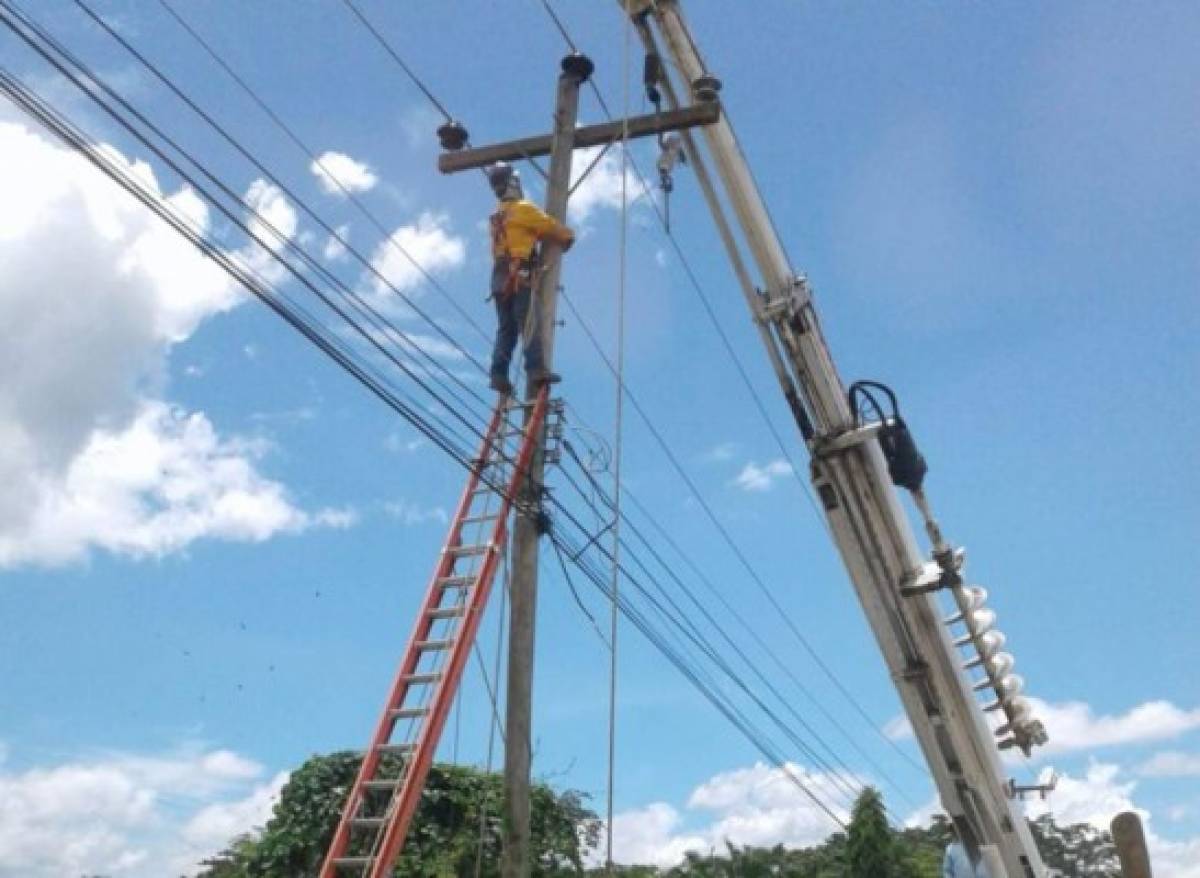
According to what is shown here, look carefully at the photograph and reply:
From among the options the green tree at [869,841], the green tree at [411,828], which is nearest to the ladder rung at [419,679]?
the green tree at [411,828]

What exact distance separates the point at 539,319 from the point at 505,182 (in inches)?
45.7

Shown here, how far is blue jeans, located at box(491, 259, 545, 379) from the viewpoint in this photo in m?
8.05

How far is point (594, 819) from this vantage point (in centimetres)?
1521

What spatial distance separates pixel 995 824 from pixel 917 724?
2.79ft

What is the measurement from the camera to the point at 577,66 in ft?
29.1

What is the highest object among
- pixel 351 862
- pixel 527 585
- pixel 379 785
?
pixel 527 585

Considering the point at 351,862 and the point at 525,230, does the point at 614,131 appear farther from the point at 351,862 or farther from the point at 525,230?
the point at 351,862

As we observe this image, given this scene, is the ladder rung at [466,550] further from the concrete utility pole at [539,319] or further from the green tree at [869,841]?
the green tree at [869,841]

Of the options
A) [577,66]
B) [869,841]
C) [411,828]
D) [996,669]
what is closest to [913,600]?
[996,669]

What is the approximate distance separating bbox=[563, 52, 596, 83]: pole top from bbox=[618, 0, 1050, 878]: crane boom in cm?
89

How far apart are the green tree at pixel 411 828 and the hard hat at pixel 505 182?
7.36m

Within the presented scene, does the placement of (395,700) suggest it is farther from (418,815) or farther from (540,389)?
(418,815)

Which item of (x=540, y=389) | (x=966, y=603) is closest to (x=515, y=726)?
(x=540, y=389)

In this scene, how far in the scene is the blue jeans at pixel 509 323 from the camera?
8055 millimetres
